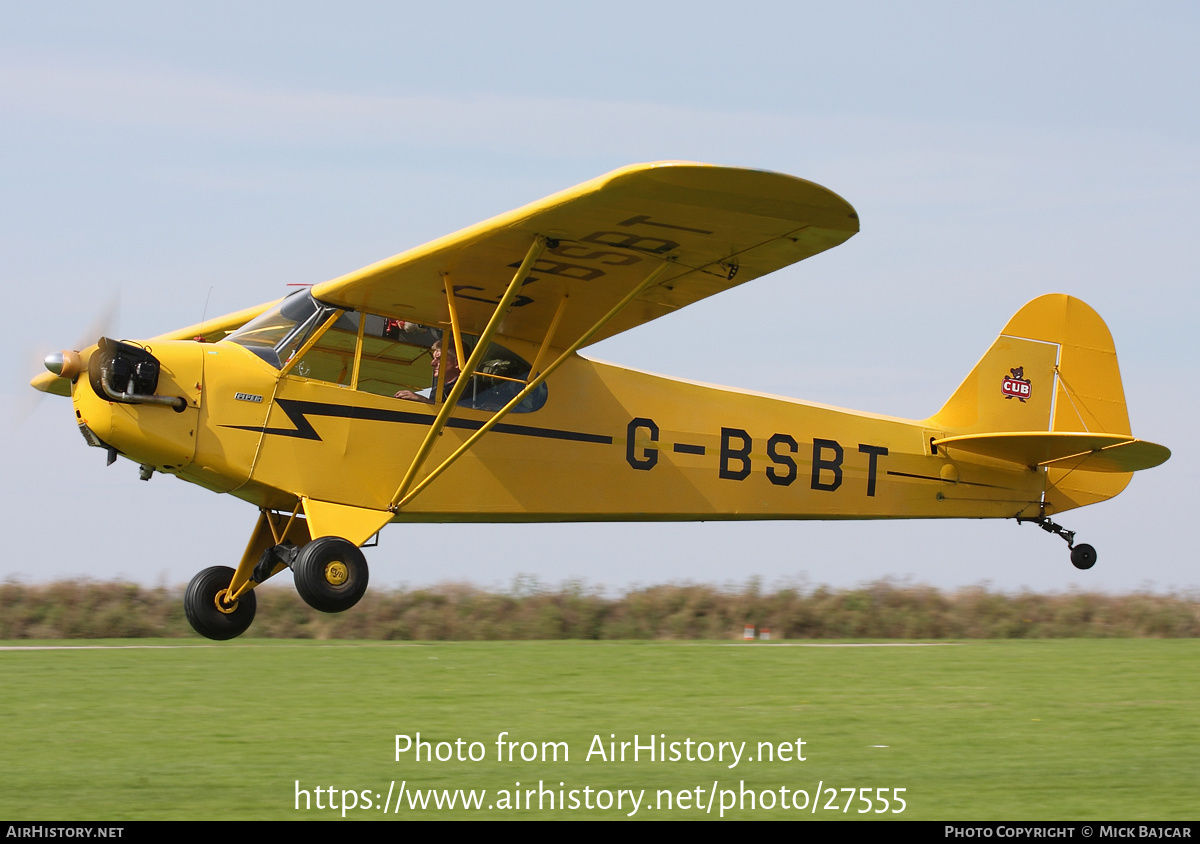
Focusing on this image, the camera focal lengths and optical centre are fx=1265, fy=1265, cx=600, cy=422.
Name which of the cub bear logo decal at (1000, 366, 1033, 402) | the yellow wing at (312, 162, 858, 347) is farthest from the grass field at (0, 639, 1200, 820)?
the yellow wing at (312, 162, 858, 347)

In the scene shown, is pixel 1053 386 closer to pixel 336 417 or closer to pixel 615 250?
pixel 615 250

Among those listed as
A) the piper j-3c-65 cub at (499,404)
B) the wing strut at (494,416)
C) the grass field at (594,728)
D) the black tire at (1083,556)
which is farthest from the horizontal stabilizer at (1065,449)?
the wing strut at (494,416)

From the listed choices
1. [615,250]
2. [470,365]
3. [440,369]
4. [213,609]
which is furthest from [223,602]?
[615,250]

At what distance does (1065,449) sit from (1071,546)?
101 centimetres

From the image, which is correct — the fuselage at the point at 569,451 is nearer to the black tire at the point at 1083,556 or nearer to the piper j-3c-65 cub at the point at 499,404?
the piper j-3c-65 cub at the point at 499,404

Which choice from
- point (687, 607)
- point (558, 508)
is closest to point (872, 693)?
point (558, 508)

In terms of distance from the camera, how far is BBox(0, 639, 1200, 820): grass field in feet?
20.4

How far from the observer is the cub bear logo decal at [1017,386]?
13.0 m

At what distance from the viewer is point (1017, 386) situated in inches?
512

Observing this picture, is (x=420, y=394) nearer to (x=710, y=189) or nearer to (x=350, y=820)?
(x=710, y=189)

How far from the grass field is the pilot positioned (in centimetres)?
217

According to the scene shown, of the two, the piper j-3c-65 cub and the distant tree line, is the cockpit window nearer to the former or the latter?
the piper j-3c-65 cub

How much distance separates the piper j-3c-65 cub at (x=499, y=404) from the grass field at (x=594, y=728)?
105 centimetres
